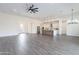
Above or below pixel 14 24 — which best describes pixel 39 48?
below

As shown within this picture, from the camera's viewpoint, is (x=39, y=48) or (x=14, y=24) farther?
(x=14, y=24)

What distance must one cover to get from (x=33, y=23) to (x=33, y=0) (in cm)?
1617

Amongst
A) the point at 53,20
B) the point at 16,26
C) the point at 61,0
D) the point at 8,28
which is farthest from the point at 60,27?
the point at 61,0

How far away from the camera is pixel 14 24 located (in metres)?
14.5

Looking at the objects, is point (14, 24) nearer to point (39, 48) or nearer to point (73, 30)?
point (73, 30)

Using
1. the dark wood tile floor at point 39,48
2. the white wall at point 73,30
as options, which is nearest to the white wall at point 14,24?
the dark wood tile floor at point 39,48

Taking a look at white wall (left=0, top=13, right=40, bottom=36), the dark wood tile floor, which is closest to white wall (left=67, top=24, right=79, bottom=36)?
the dark wood tile floor

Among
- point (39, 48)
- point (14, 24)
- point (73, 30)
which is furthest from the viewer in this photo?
point (14, 24)

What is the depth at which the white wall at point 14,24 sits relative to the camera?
12702mm

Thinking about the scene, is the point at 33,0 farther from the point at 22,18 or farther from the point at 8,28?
the point at 22,18

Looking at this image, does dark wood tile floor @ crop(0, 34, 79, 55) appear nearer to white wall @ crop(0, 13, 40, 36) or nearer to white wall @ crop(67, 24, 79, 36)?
white wall @ crop(0, 13, 40, 36)

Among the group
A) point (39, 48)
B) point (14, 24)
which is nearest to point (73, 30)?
point (14, 24)

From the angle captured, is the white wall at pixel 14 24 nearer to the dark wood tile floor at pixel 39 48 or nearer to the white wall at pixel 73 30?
the dark wood tile floor at pixel 39 48

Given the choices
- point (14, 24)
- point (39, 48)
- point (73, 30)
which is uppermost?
point (14, 24)
